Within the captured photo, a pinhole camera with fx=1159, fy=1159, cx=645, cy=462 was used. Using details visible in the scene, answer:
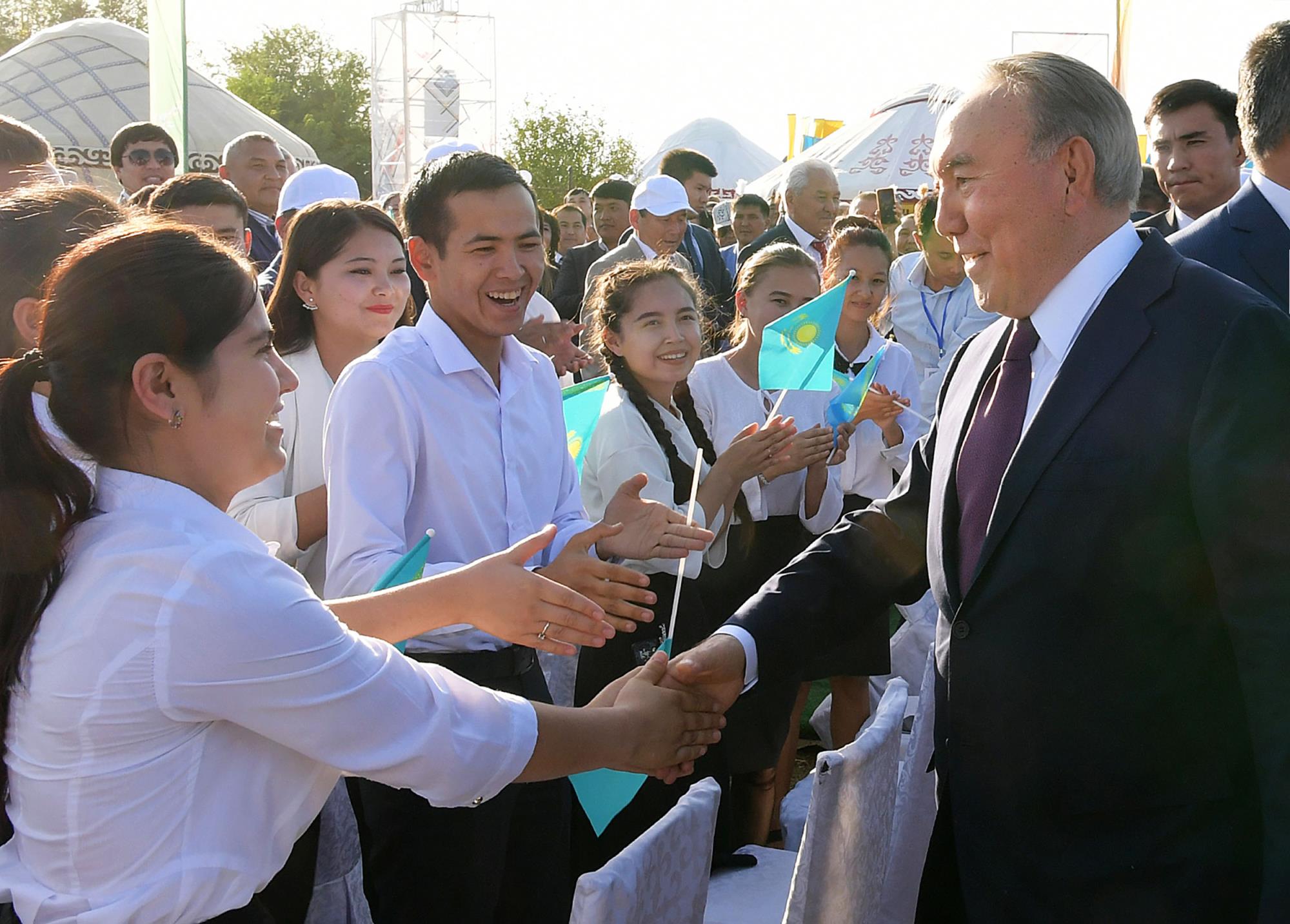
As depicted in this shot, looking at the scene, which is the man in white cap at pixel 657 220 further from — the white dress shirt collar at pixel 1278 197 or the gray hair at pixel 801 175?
the white dress shirt collar at pixel 1278 197

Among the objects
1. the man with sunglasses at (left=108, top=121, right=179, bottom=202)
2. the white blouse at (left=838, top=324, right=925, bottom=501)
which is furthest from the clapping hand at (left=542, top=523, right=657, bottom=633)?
the man with sunglasses at (left=108, top=121, right=179, bottom=202)

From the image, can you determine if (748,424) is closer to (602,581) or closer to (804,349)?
(804,349)

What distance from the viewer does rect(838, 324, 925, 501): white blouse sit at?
5.23m

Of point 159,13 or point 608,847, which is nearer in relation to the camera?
point 608,847

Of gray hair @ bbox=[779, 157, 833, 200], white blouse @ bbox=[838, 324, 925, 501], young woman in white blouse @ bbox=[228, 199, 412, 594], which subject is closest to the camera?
young woman in white blouse @ bbox=[228, 199, 412, 594]

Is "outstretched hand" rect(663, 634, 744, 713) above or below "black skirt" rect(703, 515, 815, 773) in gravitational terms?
above

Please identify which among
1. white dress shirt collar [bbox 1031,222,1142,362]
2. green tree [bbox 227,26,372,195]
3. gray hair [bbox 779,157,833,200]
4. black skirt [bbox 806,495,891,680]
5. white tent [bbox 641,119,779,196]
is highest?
green tree [bbox 227,26,372,195]

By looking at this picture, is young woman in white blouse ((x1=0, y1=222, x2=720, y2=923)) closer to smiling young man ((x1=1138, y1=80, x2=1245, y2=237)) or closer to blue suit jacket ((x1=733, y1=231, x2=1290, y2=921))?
blue suit jacket ((x1=733, y1=231, x2=1290, y2=921))

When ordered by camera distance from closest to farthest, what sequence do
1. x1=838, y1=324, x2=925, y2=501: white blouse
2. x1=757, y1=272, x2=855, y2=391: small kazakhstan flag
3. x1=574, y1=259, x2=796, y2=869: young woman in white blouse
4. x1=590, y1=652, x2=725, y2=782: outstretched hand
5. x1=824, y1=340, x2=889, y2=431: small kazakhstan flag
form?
x1=590, y1=652, x2=725, y2=782: outstretched hand, x1=574, y1=259, x2=796, y2=869: young woman in white blouse, x1=757, y1=272, x2=855, y2=391: small kazakhstan flag, x1=824, y1=340, x2=889, y2=431: small kazakhstan flag, x1=838, y1=324, x2=925, y2=501: white blouse

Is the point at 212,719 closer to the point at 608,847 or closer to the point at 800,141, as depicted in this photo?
Result: the point at 608,847

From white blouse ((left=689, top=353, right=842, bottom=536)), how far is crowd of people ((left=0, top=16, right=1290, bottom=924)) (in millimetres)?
1544

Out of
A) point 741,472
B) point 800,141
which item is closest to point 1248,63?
point 741,472

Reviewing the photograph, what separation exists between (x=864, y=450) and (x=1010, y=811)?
3455 mm

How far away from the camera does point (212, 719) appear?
64.5 inches
